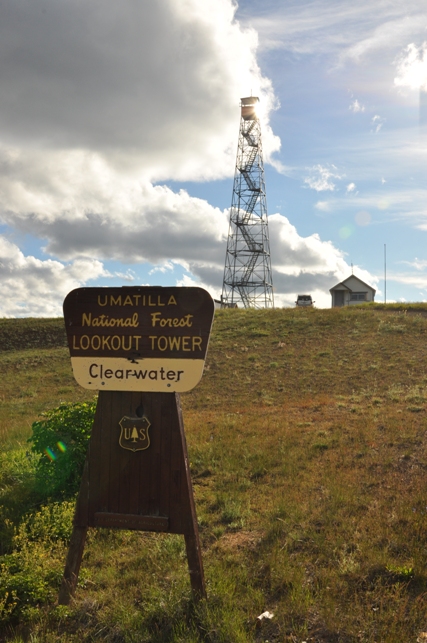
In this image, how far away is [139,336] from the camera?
16.0 ft

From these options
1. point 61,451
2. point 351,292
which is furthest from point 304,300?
point 61,451

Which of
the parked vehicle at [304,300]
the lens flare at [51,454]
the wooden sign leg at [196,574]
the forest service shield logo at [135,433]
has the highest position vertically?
the parked vehicle at [304,300]

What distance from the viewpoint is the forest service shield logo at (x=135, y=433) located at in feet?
15.5

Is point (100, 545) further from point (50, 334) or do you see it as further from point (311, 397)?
point (50, 334)

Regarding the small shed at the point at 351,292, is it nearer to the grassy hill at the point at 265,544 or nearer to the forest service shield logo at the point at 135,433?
the grassy hill at the point at 265,544

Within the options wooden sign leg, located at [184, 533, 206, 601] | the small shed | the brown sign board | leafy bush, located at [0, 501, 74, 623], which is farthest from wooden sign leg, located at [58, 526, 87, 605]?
the small shed

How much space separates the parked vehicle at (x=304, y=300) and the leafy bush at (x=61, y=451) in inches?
1742

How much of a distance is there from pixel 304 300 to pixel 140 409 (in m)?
47.5

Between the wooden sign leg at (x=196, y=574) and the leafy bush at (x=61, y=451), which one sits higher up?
the leafy bush at (x=61, y=451)

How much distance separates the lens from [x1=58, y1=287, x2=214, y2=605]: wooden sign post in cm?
464

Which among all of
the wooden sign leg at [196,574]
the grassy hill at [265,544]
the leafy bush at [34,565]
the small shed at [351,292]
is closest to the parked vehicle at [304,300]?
the small shed at [351,292]

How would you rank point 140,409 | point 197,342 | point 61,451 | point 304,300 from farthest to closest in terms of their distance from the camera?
1. point 304,300
2. point 61,451
3. point 140,409
4. point 197,342

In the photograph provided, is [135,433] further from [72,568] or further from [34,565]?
[34,565]

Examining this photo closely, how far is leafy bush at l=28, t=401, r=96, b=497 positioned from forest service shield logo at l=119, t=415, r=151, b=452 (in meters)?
2.89
